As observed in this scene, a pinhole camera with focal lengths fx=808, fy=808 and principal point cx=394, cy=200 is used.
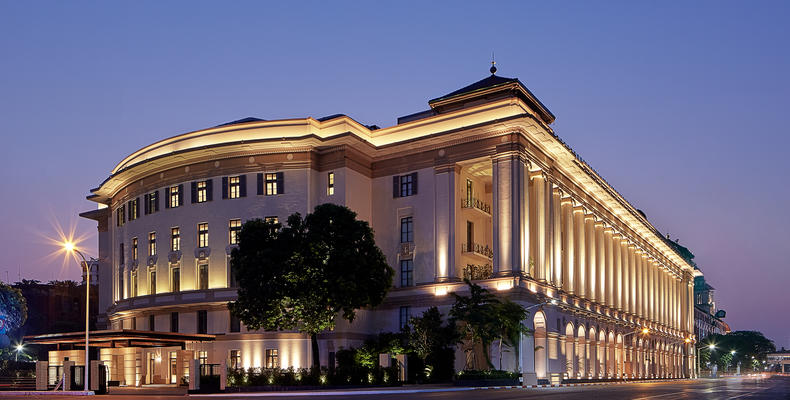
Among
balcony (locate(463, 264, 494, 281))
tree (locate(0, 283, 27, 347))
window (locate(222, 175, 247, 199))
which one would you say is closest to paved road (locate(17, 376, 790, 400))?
balcony (locate(463, 264, 494, 281))

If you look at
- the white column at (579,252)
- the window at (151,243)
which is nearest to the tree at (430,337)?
the white column at (579,252)

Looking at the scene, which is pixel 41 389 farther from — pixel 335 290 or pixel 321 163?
pixel 321 163

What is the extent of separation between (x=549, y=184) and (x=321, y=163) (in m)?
19.4

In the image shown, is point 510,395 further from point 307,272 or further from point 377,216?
point 377,216

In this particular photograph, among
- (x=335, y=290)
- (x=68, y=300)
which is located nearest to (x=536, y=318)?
(x=335, y=290)

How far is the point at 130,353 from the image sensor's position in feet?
213

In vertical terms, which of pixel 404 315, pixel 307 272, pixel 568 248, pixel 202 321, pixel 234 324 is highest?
pixel 568 248

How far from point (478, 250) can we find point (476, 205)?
375 centimetres

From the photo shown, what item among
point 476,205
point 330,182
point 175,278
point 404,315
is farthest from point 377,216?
point 175,278

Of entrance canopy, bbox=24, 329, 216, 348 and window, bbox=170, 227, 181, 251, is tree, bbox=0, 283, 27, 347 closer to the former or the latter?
window, bbox=170, 227, 181, 251

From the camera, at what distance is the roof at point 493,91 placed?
70375 mm

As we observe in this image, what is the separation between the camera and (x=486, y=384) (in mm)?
54500

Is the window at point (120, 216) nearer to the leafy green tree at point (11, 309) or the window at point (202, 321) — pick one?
the window at point (202, 321)

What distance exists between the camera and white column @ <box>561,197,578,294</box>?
74.8 metres
